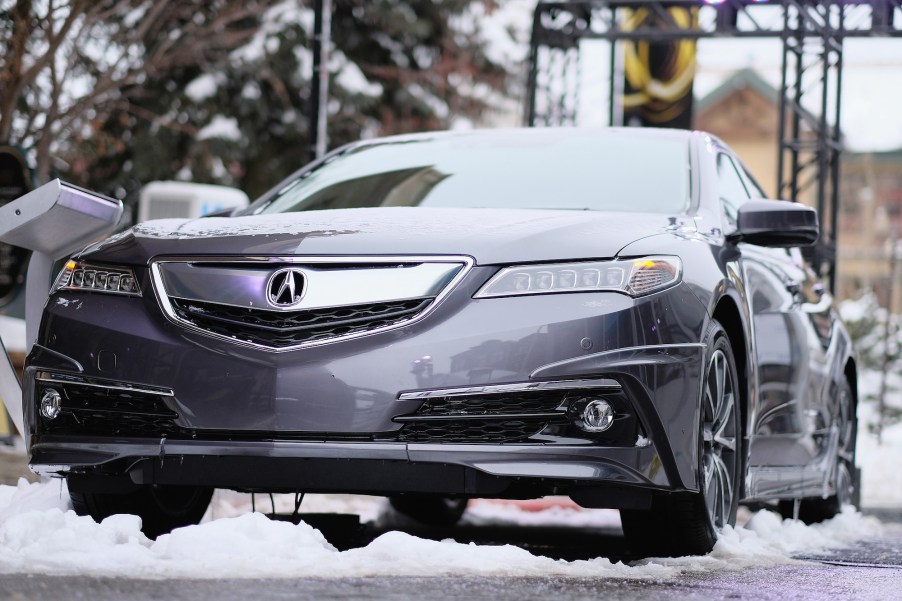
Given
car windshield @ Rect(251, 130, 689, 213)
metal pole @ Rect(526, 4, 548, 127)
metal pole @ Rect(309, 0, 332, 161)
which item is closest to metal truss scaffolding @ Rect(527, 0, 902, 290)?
metal pole @ Rect(526, 4, 548, 127)

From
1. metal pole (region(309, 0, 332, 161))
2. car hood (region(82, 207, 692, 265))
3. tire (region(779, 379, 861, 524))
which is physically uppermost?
metal pole (region(309, 0, 332, 161))

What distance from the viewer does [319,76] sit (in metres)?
12.5

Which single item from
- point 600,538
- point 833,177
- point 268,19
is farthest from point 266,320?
point 268,19

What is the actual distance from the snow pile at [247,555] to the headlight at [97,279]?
687mm

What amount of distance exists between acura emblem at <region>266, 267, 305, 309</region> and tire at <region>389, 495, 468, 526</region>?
309 centimetres

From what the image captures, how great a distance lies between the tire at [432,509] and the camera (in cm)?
750

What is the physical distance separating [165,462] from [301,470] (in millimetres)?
424

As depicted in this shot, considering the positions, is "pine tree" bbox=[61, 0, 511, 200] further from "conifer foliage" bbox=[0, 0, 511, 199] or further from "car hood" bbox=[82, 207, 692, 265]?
"car hood" bbox=[82, 207, 692, 265]

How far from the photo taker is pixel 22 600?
3400mm

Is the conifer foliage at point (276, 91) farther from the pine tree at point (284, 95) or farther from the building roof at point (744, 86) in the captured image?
the building roof at point (744, 86)

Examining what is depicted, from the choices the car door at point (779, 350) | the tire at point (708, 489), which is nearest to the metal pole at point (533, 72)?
the car door at point (779, 350)

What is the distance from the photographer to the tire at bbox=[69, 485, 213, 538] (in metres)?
5.14

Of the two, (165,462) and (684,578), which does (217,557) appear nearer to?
(165,462)

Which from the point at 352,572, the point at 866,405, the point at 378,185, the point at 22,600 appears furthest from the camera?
the point at 866,405
